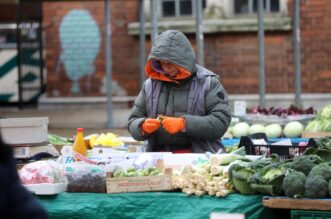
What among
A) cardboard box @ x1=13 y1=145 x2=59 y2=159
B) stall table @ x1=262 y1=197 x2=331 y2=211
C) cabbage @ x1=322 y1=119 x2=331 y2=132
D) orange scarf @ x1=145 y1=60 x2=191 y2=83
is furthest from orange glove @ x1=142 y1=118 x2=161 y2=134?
cabbage @ x1=322 y1=119 x2=331 y2=132

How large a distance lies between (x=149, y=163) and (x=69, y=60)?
35.3ft

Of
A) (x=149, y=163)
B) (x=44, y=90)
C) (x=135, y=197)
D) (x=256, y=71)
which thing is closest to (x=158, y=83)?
(x=149, y=163)

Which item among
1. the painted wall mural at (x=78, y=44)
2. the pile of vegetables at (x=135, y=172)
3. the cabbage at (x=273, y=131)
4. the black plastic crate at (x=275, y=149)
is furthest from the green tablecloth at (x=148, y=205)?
the painted wall mural at (x=78, y=44)

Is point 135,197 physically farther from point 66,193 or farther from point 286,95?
point 286,95

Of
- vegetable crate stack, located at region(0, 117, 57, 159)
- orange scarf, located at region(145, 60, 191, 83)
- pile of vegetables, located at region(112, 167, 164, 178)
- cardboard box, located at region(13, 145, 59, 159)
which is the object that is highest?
orange scarf, located at region(145, 60, 191, 83)

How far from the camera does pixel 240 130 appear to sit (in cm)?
961

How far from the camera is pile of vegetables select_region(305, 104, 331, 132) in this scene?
936 centimetres

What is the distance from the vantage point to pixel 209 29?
15281mm

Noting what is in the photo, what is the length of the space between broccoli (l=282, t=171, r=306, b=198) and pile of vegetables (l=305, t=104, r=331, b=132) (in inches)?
173

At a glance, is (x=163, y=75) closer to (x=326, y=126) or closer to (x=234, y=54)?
(x=326, y=126)

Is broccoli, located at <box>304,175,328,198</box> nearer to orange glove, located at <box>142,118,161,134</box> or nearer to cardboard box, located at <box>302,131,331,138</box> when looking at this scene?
orange glove, located at <box>142,118,161,134</box>

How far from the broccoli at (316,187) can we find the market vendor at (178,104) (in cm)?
120

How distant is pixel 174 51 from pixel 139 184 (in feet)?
3.64

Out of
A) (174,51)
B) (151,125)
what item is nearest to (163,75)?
(174,51)
